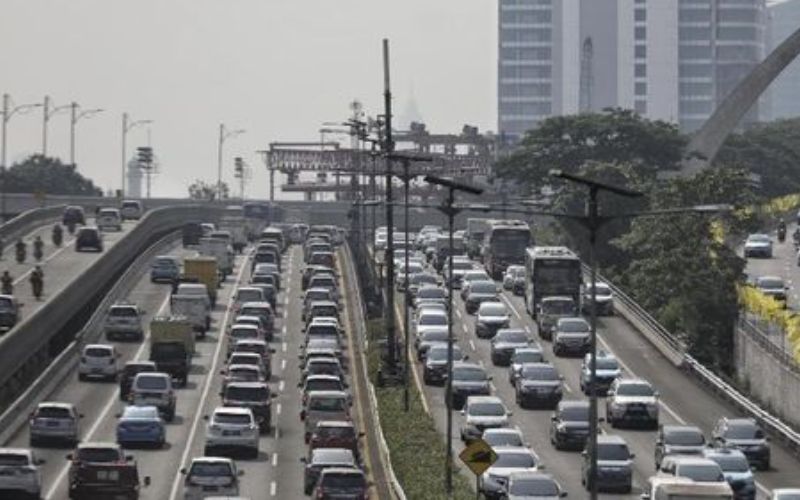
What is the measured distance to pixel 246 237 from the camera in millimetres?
167250

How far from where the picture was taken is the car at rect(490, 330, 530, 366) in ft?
316

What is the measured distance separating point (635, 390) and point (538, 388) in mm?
4669

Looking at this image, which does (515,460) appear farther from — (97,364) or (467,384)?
(97,364)

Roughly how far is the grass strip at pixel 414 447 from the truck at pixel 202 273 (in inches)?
1166

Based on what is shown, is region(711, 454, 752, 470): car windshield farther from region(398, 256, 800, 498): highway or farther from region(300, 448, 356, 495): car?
region(300, 448, 356, 495): car

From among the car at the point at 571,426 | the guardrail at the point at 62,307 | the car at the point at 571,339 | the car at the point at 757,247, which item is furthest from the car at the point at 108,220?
the car at the point at 571,426

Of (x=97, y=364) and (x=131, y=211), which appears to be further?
(x=131, y=211)

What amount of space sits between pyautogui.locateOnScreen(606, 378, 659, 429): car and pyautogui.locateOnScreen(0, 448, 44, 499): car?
24334 millimetres

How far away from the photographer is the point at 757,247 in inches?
5753

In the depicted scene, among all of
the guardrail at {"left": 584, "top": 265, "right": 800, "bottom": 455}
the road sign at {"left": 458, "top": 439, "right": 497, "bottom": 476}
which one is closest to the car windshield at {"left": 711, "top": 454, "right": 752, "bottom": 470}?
the road sign at {"left": 458, "top": 439, "right": 497, "bottom": 476}

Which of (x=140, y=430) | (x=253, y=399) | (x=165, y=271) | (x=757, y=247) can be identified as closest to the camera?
(x=140, y=430)

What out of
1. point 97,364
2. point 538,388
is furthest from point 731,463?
point 97,364

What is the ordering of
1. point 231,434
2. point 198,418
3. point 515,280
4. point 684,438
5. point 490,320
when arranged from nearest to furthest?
point 684,438, point 231,434, point 198,418, point 490,320, point 515,280

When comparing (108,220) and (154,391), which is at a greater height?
(108,220)
